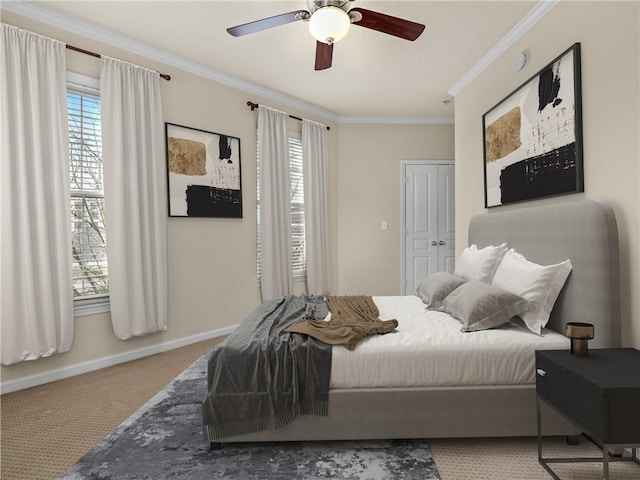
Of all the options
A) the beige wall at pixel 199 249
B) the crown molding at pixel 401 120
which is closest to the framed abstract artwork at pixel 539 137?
the crown molding at pixel 401 120

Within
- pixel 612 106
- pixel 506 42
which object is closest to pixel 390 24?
pixel 612 106

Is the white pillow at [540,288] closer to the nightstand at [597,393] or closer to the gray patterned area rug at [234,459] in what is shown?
the nightstand at [597,393]

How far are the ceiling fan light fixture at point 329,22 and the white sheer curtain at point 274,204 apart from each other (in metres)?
2.30

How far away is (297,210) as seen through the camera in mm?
4949

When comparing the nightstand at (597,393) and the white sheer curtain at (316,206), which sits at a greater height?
the white sheer curtain at (316,206)

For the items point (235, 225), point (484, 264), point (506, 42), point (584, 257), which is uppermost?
point (506, 42)

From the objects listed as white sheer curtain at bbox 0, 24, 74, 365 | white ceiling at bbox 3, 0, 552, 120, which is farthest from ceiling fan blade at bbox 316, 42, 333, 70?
white sheer curtain at bbox 0, 24, 74, 365

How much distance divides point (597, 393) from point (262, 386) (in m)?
1.42

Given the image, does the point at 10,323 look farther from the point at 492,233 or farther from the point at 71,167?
the point at 492,233

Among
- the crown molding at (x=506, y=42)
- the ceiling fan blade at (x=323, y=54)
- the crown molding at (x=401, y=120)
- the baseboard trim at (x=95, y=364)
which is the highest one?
the crown molding at (x=401, y=120)

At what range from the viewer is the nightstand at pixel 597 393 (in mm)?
1356

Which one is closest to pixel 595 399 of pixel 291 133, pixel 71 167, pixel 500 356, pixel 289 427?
pixel 500 356

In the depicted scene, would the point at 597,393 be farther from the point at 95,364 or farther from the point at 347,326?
the point at 95,364

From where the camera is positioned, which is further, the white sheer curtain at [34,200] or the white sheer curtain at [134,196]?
the white sheer curtain at [134,196]
